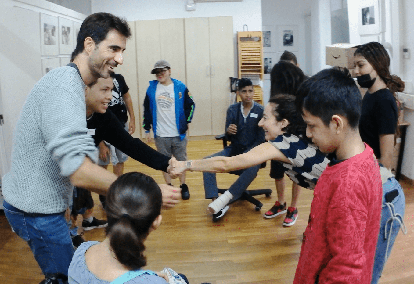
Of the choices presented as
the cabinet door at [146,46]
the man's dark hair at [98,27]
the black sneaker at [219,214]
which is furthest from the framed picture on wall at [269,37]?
the man's dark hair at [98,27]

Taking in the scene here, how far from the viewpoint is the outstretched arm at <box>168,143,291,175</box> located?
2.00 metres

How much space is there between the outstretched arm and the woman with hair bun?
0.85 metres

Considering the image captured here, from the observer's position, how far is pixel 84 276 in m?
1.22

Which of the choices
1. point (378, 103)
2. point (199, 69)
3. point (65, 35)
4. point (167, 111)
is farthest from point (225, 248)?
Answer: point (199, 69)

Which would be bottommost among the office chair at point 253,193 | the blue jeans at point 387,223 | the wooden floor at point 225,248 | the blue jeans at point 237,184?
the wooden floor at point 225,248

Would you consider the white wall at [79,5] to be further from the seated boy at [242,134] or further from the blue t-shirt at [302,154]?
the blue t-shirt at [302,154]

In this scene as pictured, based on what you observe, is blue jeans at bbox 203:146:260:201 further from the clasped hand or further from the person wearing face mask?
the clasped hand

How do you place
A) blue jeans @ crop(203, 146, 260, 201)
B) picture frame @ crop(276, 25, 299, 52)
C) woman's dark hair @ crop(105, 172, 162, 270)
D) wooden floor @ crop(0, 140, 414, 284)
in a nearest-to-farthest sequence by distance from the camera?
woman's dark hair @ crop(105, 172, 162, 270)
wooden floor @ crop(0, 140, 414, 284)
blue jeans @ crop(203, 146, 260, 201)
picture frame @ crop(276, 25, 299, 52)

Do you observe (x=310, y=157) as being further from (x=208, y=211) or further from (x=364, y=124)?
(x=208, y=211)

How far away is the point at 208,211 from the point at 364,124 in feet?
6.83

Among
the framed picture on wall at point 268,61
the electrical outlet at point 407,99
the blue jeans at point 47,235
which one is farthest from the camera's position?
the framed picture on wall at point 268,61

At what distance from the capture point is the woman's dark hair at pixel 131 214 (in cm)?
113

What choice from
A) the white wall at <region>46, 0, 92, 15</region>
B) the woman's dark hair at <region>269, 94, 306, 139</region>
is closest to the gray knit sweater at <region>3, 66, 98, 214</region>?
the woman's dark hair at <region>269, 94, 306, 139</region>

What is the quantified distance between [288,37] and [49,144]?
30.8ft
